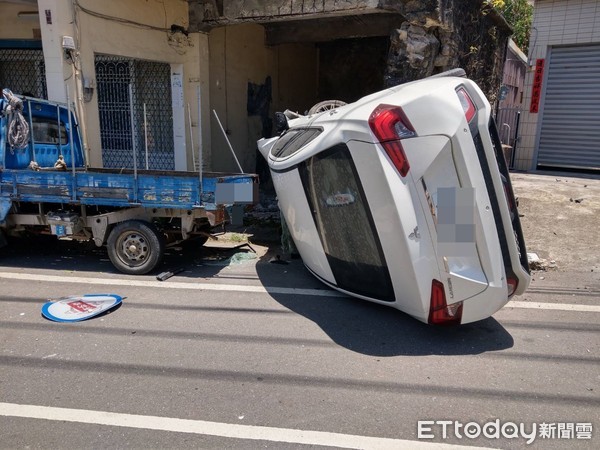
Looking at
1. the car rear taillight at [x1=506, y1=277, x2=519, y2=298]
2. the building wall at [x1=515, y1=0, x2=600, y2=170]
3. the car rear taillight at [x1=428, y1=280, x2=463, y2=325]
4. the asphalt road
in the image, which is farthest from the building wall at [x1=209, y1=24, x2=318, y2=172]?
the car rear taillight at [x1=506, y1=277, x2=519, y2=298]

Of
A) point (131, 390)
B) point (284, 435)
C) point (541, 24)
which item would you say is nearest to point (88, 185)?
point (131, 390)

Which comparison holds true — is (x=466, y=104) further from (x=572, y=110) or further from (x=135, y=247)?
(x=572, y=110)

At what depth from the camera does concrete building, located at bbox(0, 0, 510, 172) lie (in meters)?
7.85

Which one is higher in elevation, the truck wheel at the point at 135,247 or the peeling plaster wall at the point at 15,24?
the peeling plaster wall at the point at 15,24

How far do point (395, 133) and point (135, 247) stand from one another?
3657 millimetres

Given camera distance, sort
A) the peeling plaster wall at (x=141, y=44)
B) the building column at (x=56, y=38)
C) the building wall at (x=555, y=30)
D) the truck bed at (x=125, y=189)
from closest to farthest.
A: the truck bed at (x=125, y=189) → the building column at (x=56, y=38) → the peeling plaster wall at (x=141, y=44) → the building wall at (x=555, y=30)

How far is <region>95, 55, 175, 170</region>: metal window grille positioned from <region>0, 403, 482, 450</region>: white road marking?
6.95 meters

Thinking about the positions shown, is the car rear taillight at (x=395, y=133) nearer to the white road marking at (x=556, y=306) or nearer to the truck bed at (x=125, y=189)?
the white road marking at (x=556, y=306)

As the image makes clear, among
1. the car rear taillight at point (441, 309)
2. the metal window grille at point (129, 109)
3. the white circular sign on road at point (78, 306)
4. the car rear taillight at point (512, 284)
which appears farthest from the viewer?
the metal window grille at point (129, 109)

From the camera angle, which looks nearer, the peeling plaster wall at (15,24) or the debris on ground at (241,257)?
the debris on ground at (241,257)

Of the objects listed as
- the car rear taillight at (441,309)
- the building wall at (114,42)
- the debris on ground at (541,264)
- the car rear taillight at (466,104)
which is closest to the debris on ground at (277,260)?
the building wall at (114,42)

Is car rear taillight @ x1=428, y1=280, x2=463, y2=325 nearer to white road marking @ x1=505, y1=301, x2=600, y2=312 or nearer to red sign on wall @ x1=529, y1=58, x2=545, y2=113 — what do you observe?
white road marking @ x1=505, y1=301, x2=600, y2=312

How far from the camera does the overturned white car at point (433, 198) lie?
3594mm

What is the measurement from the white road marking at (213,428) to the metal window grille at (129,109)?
6947mm
